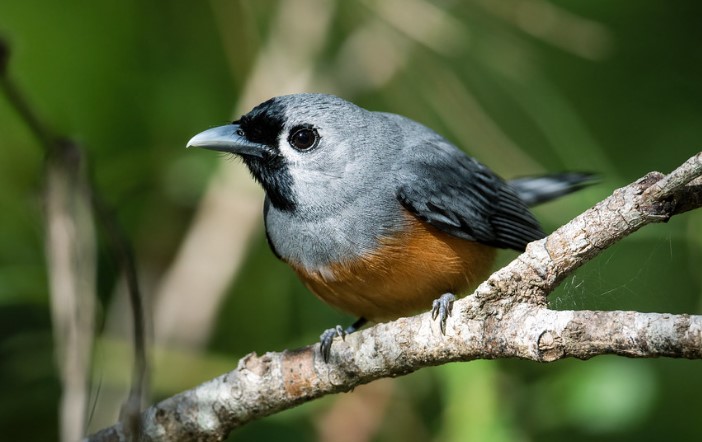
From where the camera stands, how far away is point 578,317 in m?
2.36

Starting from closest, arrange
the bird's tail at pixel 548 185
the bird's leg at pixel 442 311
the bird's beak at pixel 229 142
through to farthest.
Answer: the bird's leg at pixel 442 311
the bird's beak at pixel 229 142
the bird's tail at pixel 548 185

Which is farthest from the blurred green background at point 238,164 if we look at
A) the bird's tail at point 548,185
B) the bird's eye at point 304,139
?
the bird's eye at point 304,139

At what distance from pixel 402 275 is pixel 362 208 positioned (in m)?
0.37

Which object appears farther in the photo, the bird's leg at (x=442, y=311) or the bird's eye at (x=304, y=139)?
the bird's eye at (x=304, y=139)

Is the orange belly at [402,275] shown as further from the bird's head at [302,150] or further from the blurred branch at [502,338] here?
the blurred branch at [502,338]

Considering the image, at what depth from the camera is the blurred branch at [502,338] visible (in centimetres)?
225

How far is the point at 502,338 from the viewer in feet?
8.39

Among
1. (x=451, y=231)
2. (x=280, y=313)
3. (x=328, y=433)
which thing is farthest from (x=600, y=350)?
(x=280, y=313)

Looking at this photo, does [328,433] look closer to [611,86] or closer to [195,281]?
[195,281]

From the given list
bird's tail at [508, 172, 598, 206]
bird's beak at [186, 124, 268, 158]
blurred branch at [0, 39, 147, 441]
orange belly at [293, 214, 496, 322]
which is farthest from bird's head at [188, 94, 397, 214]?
bird's tail at [508, 172, 598, 206]

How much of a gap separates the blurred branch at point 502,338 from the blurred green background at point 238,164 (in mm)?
1321

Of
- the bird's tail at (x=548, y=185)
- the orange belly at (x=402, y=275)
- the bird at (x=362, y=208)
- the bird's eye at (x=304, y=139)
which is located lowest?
the orange belly at (x=402, y=275)

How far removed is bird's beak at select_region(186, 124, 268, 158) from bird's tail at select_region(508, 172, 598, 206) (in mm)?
1811

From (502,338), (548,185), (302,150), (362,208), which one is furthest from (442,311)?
(548,185)
